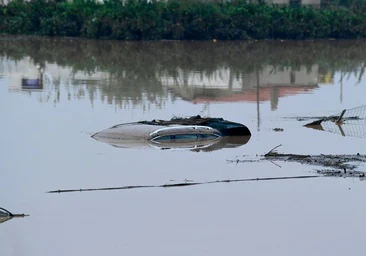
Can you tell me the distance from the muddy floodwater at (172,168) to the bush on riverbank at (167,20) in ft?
33.4

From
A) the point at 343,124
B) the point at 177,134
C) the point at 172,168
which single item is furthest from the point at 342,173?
the point at 343,124

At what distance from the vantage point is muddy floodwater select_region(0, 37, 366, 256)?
1145cm

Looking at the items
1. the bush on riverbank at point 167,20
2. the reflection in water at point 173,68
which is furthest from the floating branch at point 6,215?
the bush on riverbank at point 167,20

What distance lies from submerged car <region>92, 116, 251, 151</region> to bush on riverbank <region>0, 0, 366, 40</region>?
75.4ft

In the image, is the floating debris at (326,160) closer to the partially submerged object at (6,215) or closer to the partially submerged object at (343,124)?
the partially submerged object at (343,124)

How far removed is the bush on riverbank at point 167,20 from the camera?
4100 centimetres

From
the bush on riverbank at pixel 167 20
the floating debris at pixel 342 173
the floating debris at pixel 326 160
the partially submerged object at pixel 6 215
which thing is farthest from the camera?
the bush on riverbank at pixel 167 20

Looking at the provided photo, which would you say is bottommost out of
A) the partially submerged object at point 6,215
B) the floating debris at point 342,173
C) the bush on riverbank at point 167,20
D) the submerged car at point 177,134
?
the floating debris at point 342,173

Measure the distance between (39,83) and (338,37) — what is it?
21.1m

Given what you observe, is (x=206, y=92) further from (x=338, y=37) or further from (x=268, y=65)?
(x=338, y=37)

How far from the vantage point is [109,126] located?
19.1m

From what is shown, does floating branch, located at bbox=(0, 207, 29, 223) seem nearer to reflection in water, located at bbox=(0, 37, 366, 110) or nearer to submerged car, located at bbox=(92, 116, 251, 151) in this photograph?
submerged car, located at bbox=(92, 116, 251, 151)

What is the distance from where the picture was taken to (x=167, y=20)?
137ft

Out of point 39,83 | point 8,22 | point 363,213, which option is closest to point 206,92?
point 39,83
